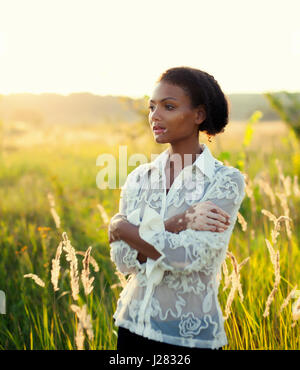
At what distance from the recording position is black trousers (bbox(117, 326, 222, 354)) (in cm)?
192

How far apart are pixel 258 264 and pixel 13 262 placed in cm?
227

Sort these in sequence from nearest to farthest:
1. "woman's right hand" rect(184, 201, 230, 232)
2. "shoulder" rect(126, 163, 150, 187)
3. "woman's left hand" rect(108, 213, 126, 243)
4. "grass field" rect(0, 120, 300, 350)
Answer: "woman's right hand" rect(184, 201, 230, 232), "woman's left hand" rect(108, 213, 126, 243), "shoulder" rect(126, 163, 150, 187), "grass field" rect(0, 120, 300, 350)

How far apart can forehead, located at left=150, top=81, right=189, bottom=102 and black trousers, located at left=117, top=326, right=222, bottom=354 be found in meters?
1.06

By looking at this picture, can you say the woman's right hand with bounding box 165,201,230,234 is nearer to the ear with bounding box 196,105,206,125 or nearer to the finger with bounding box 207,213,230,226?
the finger with bounding box 207,213,230,226

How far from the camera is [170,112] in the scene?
1.99 metres

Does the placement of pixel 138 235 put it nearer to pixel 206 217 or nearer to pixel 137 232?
pixel 137 232

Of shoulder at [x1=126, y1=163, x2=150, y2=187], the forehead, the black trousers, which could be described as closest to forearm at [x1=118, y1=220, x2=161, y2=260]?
shoulder at [x1=126, y1=163, x2=150, y2=187]

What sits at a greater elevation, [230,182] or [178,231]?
[230,182]

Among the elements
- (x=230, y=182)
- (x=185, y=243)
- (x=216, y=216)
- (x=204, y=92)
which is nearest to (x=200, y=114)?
(x=204, y=92)

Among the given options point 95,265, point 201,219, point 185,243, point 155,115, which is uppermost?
point 155,115

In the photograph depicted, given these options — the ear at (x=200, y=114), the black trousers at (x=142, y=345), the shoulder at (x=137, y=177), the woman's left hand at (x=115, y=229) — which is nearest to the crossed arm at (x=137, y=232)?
the woman's left hand at (x=115, y=229)

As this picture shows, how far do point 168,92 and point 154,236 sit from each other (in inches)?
25.4

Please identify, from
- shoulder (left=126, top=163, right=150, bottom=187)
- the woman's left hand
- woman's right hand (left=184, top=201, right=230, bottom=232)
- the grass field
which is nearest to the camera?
woman's right hand (left=184, top=201, right=230, bottom=232)
